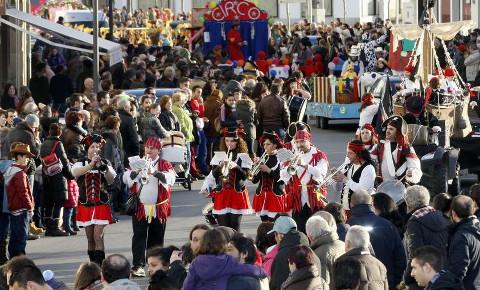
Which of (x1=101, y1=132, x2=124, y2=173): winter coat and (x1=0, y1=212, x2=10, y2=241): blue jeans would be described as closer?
(x1=0, y1=212, x2=10, y2=241): blue jeans

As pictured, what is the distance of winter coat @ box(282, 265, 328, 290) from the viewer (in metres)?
12.2

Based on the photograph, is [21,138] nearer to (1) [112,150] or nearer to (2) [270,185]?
(1) [112,150]

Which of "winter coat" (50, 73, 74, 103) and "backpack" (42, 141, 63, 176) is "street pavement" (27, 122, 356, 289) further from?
"winter coat" (50, 73, 74, 103)

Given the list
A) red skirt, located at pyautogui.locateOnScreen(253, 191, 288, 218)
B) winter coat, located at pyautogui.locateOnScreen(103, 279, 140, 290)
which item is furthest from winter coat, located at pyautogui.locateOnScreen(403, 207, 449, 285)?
red skirt, located at pyautogui.locateOnScreen(253, 191, 288, 218)

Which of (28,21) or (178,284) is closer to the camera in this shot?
(178,284)

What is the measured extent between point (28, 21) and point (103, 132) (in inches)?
457

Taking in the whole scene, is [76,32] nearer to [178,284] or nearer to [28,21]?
[28,21]

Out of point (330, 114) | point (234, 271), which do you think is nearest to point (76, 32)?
point (330, 114)

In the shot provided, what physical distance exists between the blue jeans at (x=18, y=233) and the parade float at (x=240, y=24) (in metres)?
26.7

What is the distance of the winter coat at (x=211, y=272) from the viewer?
12078 millimetres

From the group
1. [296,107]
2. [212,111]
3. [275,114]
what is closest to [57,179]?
[275,114]

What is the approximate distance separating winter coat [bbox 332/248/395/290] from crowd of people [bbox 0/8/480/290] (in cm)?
2

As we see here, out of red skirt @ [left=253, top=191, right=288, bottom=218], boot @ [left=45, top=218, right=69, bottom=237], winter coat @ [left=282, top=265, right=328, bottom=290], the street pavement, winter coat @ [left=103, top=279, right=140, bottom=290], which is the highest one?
winter coat @ [left=103, top=279, right=140, bottom=290]

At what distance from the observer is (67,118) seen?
21.5 meters
